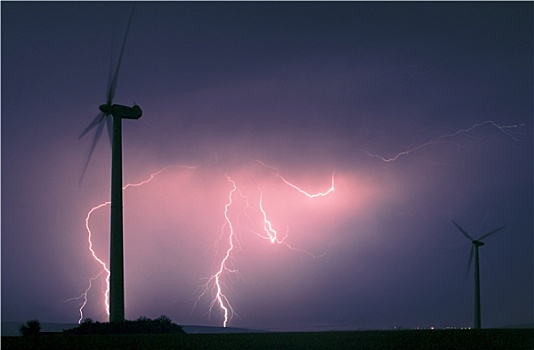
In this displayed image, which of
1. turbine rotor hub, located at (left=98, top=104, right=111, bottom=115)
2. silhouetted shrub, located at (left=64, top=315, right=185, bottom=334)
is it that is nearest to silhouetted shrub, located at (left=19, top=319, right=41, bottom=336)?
silhouetted shrub, located at (left=64, top=315, right=185, bottom=334)

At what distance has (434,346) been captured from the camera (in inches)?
933

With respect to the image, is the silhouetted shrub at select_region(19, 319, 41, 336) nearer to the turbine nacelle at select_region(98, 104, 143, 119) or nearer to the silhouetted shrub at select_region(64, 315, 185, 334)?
the silhouetted shrub at select_region(64, 315, 185, 334)

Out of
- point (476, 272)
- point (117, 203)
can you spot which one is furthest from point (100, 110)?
point (476, 272)

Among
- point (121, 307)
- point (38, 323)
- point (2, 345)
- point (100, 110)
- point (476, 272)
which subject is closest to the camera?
point (2, 345)

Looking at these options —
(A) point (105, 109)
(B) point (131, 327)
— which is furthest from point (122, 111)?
(B) point (131, 327)

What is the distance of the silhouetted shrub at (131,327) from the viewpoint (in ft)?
123

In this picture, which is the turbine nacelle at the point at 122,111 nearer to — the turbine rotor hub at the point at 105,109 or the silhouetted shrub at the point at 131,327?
the turbine rotor hub at the point at 105,109

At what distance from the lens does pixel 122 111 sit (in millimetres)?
51094

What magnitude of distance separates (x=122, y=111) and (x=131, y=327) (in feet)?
56.3

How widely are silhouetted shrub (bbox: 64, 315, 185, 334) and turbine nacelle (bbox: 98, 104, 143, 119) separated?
590 inches

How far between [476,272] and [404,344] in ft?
147

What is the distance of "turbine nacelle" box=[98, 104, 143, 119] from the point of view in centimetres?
5062

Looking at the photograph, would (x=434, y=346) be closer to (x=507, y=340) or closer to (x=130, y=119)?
(x=507, y=340)

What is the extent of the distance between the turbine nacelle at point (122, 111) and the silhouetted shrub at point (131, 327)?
1499cm
